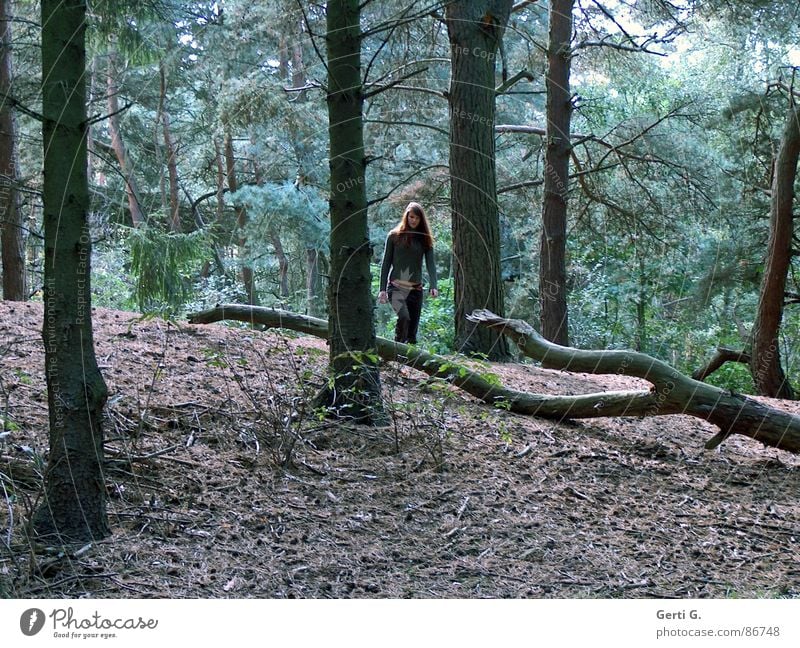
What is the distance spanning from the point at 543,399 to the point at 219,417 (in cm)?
184

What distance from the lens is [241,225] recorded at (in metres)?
7.20

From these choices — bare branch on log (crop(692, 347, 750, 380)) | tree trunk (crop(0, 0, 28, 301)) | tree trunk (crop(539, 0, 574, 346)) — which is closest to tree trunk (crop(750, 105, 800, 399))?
bare branch on log (crop(692, 347, 750, 380))

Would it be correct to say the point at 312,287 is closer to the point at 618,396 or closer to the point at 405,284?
the point at 405,284

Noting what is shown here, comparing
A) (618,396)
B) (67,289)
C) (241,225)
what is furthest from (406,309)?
(67,289)

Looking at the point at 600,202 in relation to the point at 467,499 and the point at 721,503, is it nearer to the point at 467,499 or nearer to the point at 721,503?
the point at 721,503

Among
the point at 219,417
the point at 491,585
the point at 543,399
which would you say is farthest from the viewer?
the point at 543,399

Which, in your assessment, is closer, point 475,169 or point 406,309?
point 406,309

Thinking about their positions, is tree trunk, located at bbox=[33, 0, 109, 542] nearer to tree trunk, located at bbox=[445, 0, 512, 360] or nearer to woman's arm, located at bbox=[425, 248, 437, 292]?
woman's arm, located at bbox=[425, 248, 437, 292]

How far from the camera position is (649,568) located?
2.74 metres

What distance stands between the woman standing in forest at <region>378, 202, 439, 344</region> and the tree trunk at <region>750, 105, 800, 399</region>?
273 centimetres

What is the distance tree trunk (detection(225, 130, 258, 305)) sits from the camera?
21.4ft

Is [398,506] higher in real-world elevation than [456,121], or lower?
lower

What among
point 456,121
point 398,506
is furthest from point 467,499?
point 456,121

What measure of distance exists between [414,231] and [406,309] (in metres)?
0.54
